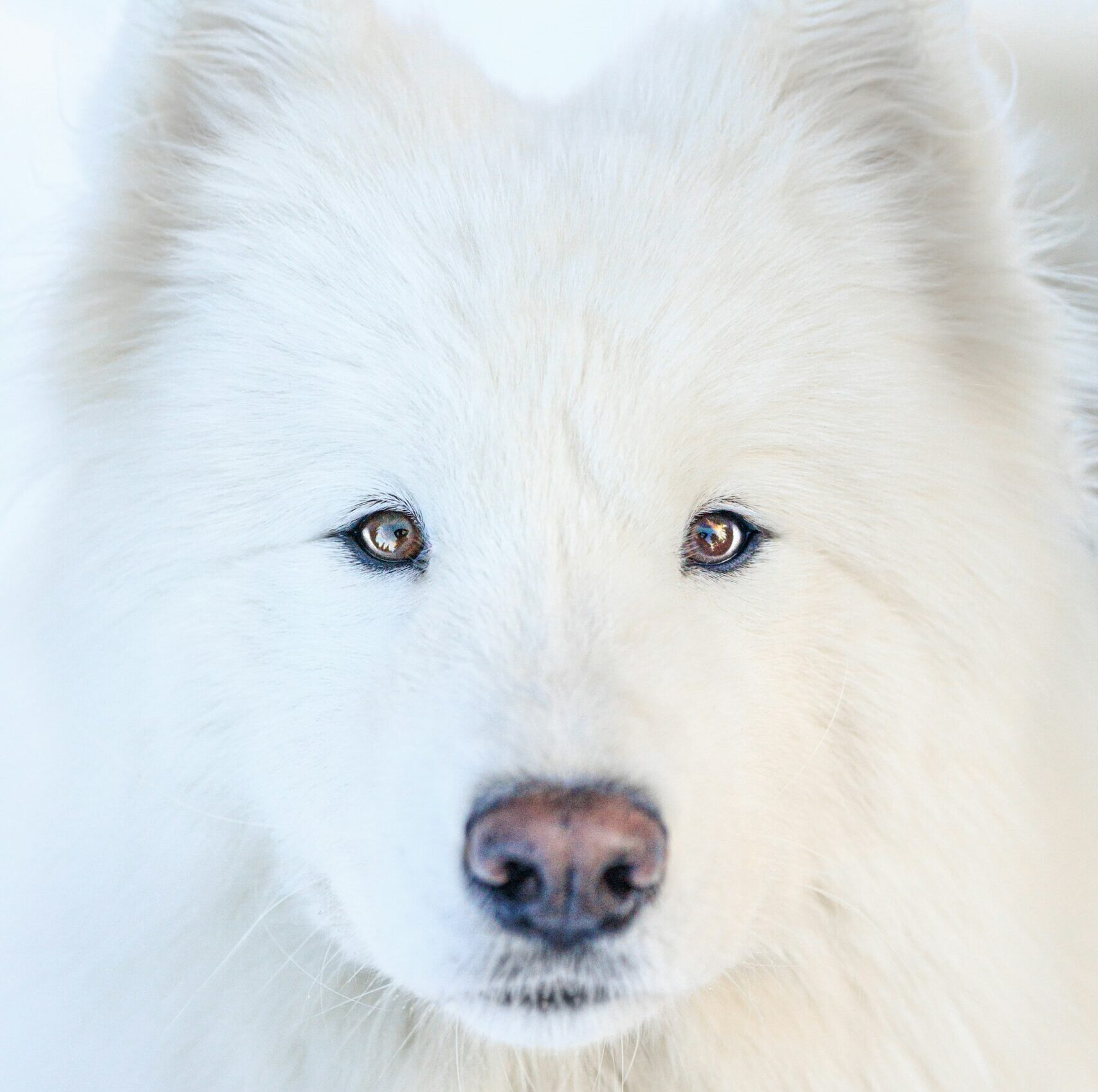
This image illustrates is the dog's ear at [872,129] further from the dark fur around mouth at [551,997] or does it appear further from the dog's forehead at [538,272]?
the dark fur around mouth at [551,997]

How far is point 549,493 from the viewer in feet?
5.71

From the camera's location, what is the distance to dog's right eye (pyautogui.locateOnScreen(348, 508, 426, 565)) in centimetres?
183

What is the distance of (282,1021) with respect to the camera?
194cm

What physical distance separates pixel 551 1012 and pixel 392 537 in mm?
738

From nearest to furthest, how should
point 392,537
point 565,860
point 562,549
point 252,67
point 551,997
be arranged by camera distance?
point 565,860 → point 551,997 → point 562,549 → point 392,537 → point 252,67

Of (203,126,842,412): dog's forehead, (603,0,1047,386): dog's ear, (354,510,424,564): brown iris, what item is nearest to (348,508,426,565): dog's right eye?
(354,510,424,564): brown iris

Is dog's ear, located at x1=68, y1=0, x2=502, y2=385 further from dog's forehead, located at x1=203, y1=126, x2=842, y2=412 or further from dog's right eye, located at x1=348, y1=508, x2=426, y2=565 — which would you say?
dog's right eye, located at x1=348, y1=508, x2=426, y2=565

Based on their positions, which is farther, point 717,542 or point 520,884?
point 717,542

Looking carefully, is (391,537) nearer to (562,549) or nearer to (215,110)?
(562,549)

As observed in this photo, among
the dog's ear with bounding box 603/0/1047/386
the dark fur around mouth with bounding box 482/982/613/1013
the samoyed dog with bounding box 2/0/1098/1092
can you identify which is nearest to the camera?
the dark fur around mouth with bounding box 482/982/613/1013

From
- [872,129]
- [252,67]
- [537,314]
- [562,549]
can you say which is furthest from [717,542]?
[252,67]

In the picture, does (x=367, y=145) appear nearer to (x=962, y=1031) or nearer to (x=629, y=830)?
(x=629, y=830)

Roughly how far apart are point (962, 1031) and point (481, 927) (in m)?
0.94

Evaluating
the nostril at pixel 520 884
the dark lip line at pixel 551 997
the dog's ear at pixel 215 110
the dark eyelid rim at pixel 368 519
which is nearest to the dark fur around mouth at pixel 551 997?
the dark lip line at pixel 551 997
